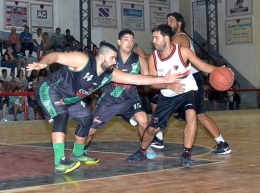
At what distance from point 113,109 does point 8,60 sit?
13.7 m

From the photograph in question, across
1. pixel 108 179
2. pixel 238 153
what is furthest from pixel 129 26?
pixel 108 179

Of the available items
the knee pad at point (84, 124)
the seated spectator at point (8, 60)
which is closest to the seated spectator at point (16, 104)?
the seated spectator at point (8, 60)

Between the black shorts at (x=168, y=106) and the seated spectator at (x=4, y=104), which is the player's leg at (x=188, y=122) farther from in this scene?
the seated spectator at (x=4, y=104)

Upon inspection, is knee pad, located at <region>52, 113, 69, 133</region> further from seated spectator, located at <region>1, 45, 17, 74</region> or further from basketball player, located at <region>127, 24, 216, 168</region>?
seated spectator, located at <region>1, 45, 17, 74</region>

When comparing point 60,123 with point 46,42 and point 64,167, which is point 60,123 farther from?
point 46,42

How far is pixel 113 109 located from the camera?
8.38m

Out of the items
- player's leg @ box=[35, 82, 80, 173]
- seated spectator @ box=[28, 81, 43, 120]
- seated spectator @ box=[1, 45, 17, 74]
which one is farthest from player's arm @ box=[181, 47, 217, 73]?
seated spectator @ box=[1, 45, 17, 74]

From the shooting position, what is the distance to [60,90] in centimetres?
732

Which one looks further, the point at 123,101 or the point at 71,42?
the point at 71,42

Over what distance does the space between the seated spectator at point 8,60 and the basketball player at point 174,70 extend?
14261 millimetres

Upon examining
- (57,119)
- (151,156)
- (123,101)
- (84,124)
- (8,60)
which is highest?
(8,60)

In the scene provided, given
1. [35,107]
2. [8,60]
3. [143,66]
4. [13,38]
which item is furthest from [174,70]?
[13,38]

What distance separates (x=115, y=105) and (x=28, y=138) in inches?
170

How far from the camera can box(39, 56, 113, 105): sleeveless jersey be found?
711cm
